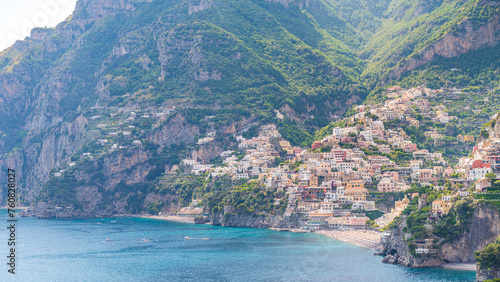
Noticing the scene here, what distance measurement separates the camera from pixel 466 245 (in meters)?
71.9

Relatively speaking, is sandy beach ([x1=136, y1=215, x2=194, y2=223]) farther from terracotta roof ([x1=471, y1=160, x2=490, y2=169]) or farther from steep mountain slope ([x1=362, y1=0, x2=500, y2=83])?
steep mountain slope ([x1=362, y1=0, x2=500, y2=83])

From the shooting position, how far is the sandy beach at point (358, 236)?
89625 mm

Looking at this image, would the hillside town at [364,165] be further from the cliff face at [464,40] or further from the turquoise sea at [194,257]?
the cliff face at [464,40]

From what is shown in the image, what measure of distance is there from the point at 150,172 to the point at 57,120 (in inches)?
2351

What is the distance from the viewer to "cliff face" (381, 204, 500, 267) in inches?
2741

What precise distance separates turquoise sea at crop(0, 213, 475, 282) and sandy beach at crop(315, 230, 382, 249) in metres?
2.23

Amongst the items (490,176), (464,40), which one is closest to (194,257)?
(490,176)

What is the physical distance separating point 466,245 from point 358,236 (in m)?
24.5

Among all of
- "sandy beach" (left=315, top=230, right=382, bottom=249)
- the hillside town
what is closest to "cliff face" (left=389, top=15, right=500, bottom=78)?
the hillside town

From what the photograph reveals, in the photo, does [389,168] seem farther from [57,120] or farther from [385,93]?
[57,120]

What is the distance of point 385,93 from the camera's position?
15912 centimetres

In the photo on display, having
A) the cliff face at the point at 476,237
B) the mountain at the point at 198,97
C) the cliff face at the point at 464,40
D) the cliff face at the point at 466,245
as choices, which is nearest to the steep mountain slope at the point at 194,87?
the mountain at the point at 198,97

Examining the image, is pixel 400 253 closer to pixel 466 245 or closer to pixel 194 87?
pixel 466 245

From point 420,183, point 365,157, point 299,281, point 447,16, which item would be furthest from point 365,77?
point 299,281
